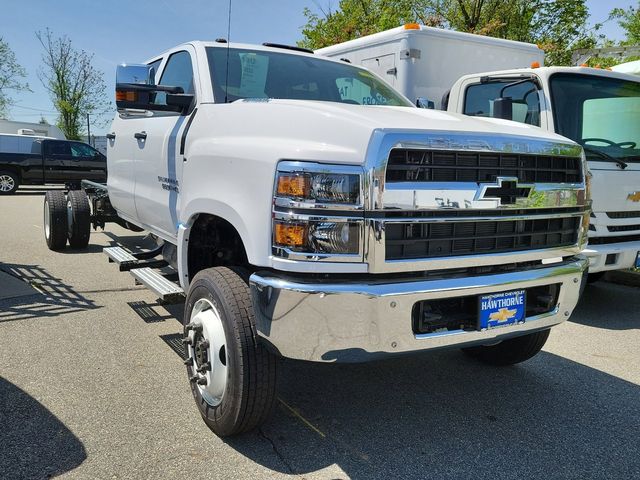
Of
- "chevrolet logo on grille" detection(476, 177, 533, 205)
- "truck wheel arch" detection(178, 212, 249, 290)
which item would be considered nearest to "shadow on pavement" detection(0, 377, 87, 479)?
"truck wheel arch" detection(178, 212, 249, 290)

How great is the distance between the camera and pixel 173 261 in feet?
14.0

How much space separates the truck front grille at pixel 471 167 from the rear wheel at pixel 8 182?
1931 centimetres

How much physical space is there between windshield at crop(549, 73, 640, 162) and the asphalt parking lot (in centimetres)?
193

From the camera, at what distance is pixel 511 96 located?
5.91 m

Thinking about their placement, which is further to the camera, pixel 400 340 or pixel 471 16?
pixel 471 16

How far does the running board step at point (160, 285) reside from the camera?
139 inches

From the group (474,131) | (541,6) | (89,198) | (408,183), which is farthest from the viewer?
(541,6)

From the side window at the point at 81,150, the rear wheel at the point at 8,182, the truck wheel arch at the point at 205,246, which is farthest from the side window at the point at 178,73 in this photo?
the rear wheel at the point at 8,182

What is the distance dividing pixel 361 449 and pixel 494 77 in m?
4.57

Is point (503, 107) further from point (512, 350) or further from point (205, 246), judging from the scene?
point (205, 246)

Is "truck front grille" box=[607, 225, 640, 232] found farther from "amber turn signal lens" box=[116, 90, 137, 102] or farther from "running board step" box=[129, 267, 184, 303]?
"amber turn signal lens" box=[116, 90, 137, 102]

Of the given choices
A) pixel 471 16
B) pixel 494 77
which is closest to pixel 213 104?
pixel 494 77

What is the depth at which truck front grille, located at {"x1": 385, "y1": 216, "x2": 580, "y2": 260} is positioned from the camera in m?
2.42

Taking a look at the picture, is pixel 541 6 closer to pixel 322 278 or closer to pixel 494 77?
pixel 494 77
